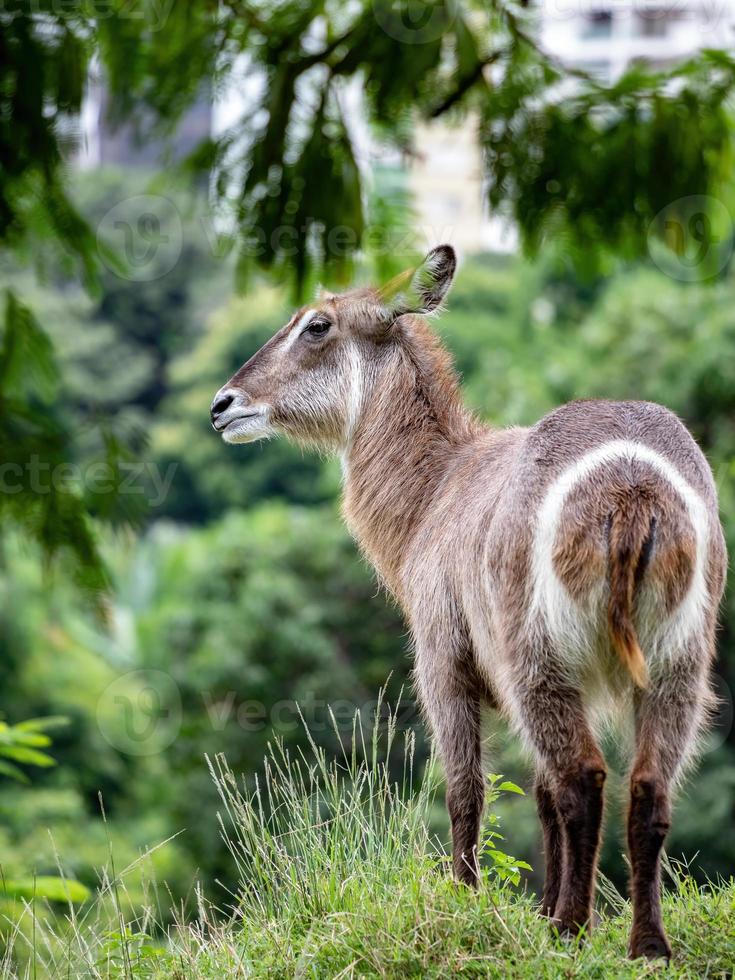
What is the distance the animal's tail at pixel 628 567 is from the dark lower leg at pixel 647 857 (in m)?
0.28

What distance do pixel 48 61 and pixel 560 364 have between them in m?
14.9

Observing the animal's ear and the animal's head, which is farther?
the animal's head

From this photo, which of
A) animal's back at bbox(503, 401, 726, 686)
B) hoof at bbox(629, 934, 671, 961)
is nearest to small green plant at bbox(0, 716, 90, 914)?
hoof at bbox(629, 934, 671, 961)

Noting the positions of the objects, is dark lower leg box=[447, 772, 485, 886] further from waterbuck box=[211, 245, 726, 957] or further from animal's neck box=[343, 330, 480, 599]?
animal's neck box=[343, 330, 480, 599]

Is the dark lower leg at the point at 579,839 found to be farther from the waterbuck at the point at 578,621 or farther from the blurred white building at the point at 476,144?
the blurred white building at the point at 476,144

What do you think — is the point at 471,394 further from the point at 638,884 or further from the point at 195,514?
the point at 195,514

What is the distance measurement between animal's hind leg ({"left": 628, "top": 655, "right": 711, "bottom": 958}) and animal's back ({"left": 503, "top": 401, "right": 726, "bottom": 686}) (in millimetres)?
93

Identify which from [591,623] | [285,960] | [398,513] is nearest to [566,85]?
[398,513]

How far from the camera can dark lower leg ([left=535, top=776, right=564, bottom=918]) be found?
3.82m

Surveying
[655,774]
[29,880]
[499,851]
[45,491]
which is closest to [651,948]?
Result: [655,774]

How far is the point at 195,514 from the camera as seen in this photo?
42.2 metres

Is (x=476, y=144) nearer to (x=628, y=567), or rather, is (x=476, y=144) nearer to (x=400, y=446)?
(x=400, y=446)

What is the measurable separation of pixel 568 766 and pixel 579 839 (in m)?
0.18

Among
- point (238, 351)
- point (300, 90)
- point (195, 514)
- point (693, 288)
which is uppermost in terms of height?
point (300, 90)
